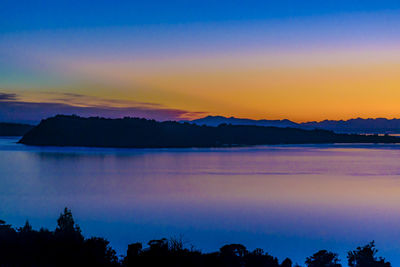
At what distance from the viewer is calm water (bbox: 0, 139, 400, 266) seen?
39.8ft

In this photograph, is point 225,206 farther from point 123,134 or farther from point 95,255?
point 123,134

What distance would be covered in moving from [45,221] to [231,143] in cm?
6436

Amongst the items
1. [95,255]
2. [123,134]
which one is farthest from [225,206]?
[123,134]

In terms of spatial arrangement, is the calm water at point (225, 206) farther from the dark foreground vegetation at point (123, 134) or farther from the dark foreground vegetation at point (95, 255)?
the dark foreground vegetation at point (123, 134)

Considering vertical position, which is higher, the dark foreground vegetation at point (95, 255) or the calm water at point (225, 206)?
the dark foreground vegetation at point (95, 255)

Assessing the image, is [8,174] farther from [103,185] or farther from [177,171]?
[177,171]

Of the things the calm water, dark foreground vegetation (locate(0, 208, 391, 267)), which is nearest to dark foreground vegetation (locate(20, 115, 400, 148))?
the calm water

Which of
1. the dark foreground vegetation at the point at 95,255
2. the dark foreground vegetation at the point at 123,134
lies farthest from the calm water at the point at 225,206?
the dark foreground vegetation at the point at 123,134

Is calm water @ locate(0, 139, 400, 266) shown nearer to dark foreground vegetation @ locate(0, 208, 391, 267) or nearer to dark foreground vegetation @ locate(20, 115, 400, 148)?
dark foreground vegetation @ locate(0, 208, 391, 267)

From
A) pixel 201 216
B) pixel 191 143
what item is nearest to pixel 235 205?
pixel 201 216

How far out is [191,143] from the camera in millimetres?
70188

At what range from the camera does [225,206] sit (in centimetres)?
1658

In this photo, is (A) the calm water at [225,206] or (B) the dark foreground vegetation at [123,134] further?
(B) the dark foreground vegetation at [123,134]

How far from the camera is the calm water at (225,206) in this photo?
39.8ft
